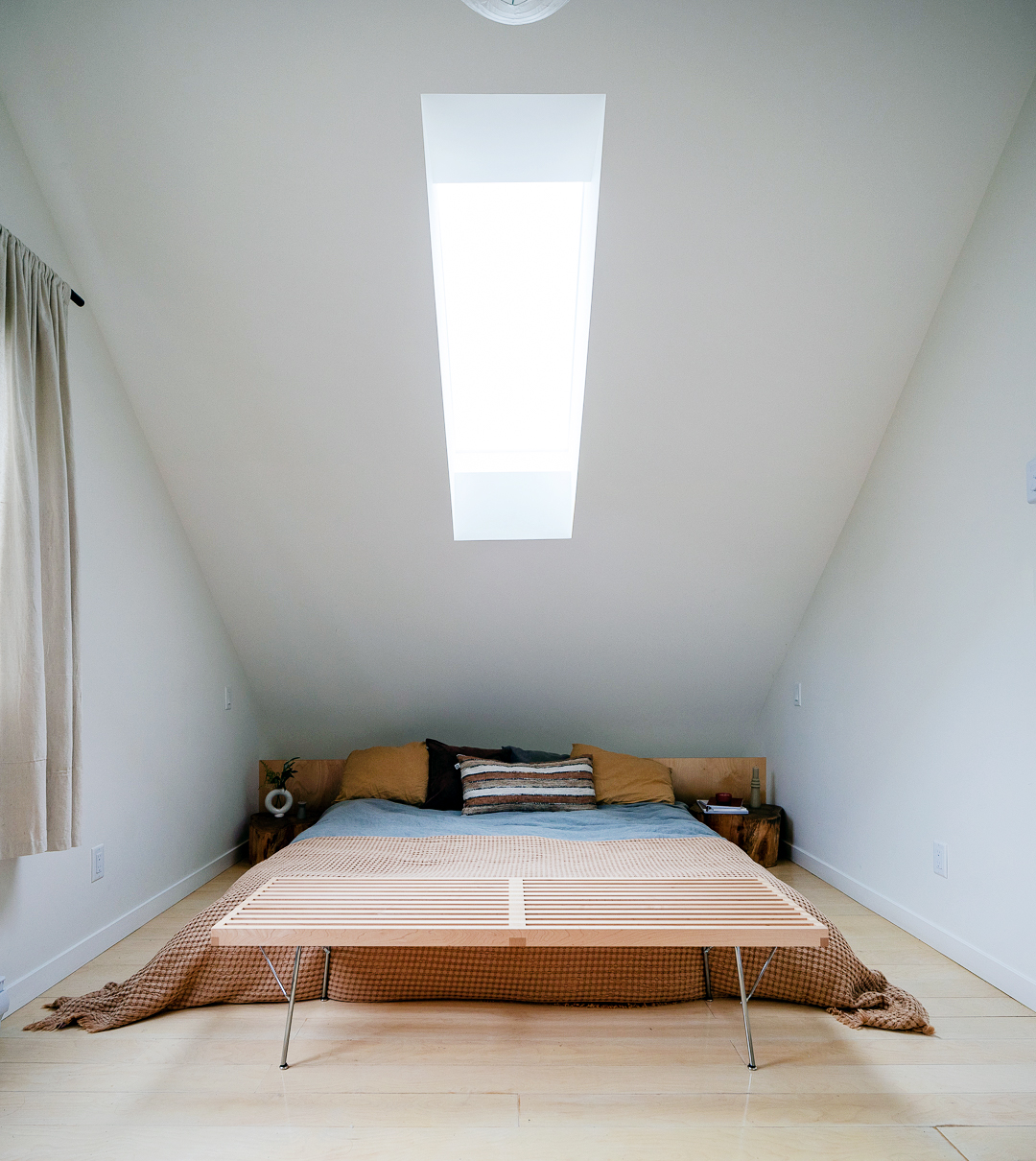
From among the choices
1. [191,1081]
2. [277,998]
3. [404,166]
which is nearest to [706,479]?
[404,166]

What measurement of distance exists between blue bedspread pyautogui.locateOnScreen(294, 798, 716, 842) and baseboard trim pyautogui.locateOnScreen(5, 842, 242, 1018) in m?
0.55

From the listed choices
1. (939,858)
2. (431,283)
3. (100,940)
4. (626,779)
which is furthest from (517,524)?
(100,940)

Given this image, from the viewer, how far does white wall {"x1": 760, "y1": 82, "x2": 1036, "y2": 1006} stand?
216 cm

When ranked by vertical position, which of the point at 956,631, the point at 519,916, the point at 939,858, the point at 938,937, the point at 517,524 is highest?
the point at 517,524

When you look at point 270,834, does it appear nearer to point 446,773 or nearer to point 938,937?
point 446,773

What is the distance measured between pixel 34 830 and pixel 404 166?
6.83 ft

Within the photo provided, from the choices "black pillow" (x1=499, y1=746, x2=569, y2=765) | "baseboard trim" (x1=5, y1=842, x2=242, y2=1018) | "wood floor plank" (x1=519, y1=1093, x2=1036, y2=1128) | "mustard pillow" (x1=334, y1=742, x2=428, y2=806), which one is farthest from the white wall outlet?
"baseboard trim" (x1=5, y1=842, x2=242, y2=1018)

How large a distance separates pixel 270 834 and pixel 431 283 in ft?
8.30

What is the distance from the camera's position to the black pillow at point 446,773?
3.69 m

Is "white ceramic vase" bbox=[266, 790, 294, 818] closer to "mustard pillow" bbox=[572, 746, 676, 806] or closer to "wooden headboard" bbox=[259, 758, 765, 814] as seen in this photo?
"wooden headboard" bbox=[259, 758, 765, 814]

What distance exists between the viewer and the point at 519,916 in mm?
1793

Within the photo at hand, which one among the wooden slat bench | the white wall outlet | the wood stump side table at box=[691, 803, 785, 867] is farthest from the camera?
the wood stump side table at box=[691, 803, 785, 867]

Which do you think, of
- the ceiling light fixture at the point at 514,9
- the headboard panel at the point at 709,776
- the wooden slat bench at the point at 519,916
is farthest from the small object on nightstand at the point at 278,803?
the ceiling light fixture at the point at 514,9

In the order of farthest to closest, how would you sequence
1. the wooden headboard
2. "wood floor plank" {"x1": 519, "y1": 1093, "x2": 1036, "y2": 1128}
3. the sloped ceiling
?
the wooden headboard, the sloped ceiling, "wood floor plank" {"x1": 519, "y1": 1093, "x2": 1036, "y2": 1128}
